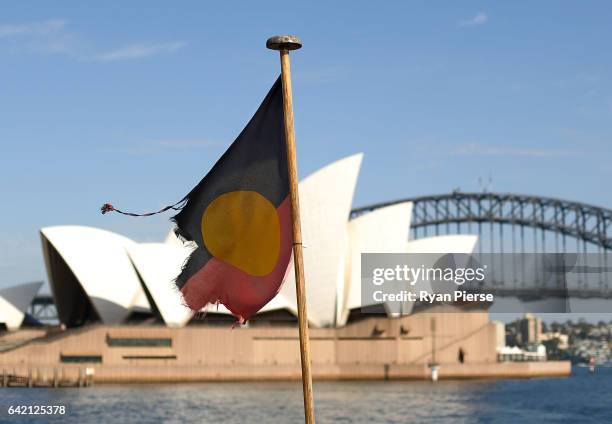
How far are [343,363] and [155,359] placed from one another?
12.8m

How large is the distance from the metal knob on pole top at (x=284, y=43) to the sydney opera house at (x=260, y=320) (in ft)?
189

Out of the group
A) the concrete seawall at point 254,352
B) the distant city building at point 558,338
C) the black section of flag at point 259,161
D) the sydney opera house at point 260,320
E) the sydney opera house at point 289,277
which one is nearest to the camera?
the black section of flag at point 259,161

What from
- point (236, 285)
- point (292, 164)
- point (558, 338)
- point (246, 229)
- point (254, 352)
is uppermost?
point (292, 164)

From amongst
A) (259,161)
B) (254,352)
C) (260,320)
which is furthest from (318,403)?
(259,161)

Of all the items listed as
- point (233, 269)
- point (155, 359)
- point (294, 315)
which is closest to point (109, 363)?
point (155, 359)

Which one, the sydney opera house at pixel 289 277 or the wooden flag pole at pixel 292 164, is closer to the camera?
the wooden flag pole at pixel 292 164

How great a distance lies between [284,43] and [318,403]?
4393cm

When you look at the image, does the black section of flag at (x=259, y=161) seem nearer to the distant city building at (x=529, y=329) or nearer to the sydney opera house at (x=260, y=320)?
the sydney opera house at (x=260, y=320)

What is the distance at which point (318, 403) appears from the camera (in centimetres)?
4991

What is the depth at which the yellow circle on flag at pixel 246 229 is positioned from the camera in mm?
7773

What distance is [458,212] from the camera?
4107 inches

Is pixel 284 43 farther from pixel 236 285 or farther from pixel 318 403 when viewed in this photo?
pixel 318 403

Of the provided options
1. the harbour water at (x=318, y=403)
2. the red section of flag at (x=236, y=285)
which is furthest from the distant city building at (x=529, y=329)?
the red section of flag at (x=236, y=285)

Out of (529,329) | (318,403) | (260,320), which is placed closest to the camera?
(318,403)
